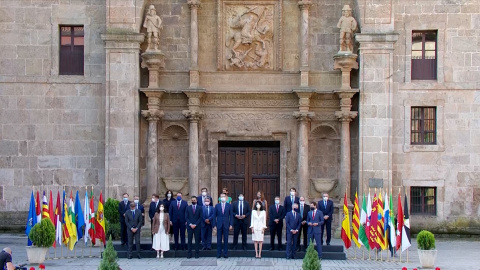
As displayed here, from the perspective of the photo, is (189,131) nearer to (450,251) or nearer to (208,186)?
(208,186)

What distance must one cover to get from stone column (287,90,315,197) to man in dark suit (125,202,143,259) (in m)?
7.04

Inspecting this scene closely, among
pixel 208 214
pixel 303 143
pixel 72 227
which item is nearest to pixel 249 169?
pixel 303 143

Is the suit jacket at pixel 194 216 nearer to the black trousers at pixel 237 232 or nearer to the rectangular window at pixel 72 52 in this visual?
the black trousers at pixel 237 232

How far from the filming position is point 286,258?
25609mm

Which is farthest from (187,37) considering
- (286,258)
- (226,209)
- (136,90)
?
(286,258)

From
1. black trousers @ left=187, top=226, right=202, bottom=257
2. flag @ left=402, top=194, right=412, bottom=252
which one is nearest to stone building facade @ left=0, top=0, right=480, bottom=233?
flag @ left=402, top=194, right=412, bottom=252

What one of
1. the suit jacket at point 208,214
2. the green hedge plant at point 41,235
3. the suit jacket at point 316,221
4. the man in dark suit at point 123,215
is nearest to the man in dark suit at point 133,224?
the man in dark suit at point 123,215

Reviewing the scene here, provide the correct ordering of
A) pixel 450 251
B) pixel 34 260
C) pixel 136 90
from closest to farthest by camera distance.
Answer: pixel 34 260 → pixel 450 251 → pixel 136 90

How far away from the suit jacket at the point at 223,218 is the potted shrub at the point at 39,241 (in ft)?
16.7

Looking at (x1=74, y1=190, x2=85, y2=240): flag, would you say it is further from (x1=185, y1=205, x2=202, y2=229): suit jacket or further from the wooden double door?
the wooden double door

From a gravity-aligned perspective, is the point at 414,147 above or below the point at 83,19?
below

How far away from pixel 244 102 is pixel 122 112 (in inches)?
177

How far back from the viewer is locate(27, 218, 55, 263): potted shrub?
78.5 feet

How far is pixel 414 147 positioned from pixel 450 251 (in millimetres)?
4671
